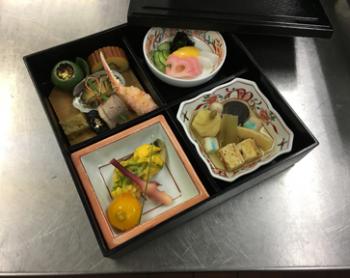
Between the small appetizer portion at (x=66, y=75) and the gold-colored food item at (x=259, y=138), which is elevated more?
the small appetizer portion at (x=66, y=75)

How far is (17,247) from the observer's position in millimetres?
737

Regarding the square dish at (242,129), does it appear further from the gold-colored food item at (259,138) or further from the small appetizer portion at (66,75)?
the small appetizer portion at (66,75)

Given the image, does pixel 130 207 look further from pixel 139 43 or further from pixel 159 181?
pixel 139 43

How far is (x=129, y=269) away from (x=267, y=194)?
0.39m

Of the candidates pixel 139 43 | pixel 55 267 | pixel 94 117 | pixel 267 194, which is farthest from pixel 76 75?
Result: pixel 267 194

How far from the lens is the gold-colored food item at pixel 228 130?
0.86 meters

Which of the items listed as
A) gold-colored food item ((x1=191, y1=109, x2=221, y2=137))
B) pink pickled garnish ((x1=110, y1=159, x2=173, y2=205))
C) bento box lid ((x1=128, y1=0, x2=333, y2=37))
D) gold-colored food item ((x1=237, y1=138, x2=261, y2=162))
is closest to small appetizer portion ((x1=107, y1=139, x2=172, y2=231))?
pink pickled garnish ((x1=110, y1=159, x2=173, y2=205))

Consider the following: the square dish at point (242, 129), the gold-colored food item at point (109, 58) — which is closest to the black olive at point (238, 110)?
the square dish at point (242, 129)

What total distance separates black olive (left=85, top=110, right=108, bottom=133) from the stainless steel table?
113 mm

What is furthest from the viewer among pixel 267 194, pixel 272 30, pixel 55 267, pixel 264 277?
pixel 264 277

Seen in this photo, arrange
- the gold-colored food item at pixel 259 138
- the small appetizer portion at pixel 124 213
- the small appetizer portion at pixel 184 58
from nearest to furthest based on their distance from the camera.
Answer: the small appetizer portion at pixel 124 213 < the gold-colored food item at pixel 259 138 < the small appetizer portion at pixel 184 58

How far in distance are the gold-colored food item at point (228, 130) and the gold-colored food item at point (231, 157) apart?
0.04 metres

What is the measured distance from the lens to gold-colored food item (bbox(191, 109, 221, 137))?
2.78 feet

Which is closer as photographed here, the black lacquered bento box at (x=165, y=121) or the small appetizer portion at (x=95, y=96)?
the black lacquered bento box at (x=165, y=121)
